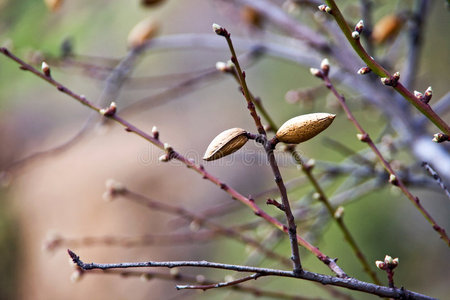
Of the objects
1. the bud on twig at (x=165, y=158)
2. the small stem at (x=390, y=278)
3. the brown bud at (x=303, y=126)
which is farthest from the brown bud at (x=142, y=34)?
the small stem at (x=390, y=278)

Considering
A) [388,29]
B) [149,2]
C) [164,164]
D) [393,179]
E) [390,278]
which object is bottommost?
[390,278]

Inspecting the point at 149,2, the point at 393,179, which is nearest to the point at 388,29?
the point at 149,2

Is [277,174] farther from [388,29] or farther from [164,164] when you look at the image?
[164,164]

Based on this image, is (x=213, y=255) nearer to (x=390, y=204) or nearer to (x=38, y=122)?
(x=390, y=204)

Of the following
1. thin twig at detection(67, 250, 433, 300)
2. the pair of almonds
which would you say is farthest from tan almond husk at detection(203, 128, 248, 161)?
thin twig at detection(67, 250, 433, 300)

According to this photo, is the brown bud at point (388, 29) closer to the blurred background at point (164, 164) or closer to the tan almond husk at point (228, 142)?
the blurred background at point (164, 164)

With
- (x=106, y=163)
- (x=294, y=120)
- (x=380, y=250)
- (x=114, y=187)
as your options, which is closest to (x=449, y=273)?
(x=380, y=250)
